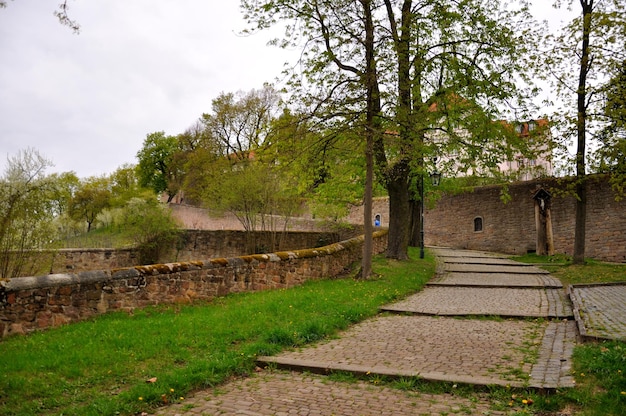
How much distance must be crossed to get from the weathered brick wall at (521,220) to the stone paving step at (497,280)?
4.29 meters

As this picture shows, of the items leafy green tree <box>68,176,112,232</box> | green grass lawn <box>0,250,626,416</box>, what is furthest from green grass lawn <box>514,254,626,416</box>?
leafy green tree <box>68,176,112,232</box>

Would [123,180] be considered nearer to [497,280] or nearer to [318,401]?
[497,280]

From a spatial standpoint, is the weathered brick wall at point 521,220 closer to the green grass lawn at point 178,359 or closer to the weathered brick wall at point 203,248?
the weathered brick wall at point 203,248

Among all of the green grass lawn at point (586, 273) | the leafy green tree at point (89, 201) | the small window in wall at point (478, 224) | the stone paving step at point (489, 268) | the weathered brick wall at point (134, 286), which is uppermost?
the leafy green tree at point (89, 201)

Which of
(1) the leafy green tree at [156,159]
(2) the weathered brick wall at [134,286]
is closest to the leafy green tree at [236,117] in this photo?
(1) the leafy green tree at [156,159]

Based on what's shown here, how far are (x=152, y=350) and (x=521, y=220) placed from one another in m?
23.2

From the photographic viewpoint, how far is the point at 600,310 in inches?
329

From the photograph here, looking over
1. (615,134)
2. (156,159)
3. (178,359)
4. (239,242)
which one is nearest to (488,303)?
(178,359)

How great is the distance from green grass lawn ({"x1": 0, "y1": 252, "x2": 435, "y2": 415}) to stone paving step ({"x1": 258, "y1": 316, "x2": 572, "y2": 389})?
0.55 m

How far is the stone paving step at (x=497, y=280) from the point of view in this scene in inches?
512

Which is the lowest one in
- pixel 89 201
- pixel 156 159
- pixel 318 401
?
pixel 318 401

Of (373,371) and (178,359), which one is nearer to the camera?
(373,371)

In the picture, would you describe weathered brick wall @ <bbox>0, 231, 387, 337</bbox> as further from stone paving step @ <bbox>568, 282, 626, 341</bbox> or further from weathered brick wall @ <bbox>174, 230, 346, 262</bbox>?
weathered brick wall @ <bbox>174, 230, 346, 262</bbox>

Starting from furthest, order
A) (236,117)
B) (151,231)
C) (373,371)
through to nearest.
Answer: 1. (236,117)
2. (151,231)
3. (373,371)
